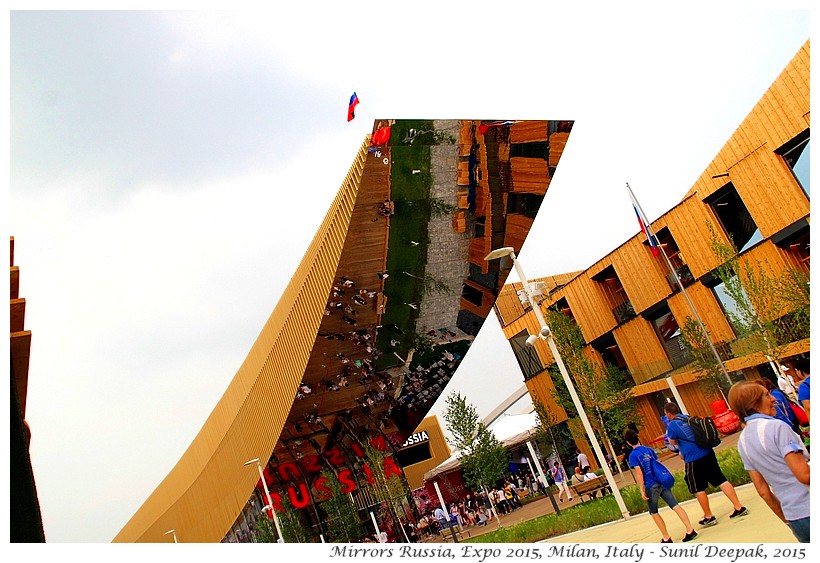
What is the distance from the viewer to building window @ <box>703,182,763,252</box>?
28547 millimetres

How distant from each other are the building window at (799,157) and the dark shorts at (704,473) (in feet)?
66.7

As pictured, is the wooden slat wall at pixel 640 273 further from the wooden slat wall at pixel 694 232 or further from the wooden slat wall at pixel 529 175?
the wooden slat wall at pixel 529 175

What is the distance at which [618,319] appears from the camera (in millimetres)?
36156

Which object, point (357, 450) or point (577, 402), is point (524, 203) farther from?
point (357, 450)

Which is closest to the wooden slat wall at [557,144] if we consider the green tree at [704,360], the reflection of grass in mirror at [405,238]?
the reflection of grass in mirror at [405,238]

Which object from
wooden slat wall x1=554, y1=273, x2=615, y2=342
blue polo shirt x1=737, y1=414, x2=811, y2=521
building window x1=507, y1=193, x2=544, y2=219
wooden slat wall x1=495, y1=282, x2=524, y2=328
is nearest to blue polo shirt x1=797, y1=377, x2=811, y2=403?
blue polo shirt x1=737, y1=414, x2=811, y2=521

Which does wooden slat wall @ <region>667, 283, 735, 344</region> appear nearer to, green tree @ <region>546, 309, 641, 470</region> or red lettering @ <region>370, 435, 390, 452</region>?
green tree @ <region>546, 309, 641, 470</region>

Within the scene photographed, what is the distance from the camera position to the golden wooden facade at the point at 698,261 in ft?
84.9

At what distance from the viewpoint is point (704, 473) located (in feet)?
27.3

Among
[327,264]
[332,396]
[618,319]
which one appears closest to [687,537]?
[327,264]

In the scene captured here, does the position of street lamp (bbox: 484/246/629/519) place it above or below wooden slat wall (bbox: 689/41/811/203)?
below

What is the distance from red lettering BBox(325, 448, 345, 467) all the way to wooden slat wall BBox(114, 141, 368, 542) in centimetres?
346
